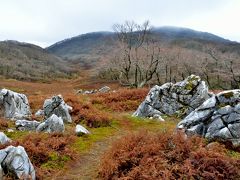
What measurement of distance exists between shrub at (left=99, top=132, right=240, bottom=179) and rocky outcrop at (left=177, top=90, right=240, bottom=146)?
49.9 inches

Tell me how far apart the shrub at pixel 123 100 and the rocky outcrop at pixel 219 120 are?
1651cm

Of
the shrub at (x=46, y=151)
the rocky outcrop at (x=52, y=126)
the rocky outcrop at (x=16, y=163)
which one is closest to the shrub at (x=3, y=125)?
the rocky outcrop at (x=52, y=126)

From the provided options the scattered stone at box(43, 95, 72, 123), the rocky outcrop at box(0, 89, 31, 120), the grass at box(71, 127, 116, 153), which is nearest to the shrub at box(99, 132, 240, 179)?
the grass at box(71, 127, 116, 153)

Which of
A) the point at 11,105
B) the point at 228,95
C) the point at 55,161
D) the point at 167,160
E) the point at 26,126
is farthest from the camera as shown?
the point at 11,105

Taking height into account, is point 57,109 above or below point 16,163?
below

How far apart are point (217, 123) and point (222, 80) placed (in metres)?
110

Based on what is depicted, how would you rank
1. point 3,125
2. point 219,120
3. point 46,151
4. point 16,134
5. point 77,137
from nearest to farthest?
point 46,151 → point 219,120 → point 77,137 → point 16,134 → point 3,125

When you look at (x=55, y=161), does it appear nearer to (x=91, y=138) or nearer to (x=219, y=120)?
(x=91, y=138)

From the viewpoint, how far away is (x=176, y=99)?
29.4 metres

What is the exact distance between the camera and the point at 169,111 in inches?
1135

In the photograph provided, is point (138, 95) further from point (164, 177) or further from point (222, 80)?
point (222, 80)

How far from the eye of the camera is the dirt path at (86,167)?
14344 millimetres

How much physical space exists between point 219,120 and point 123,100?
20.6 metres

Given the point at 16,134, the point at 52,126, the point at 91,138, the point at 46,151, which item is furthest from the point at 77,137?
the point at 46,151
